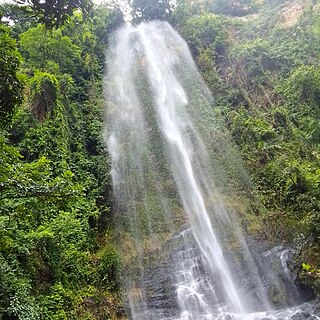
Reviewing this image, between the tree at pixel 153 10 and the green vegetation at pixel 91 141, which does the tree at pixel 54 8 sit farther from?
the tree at pixel 153 10

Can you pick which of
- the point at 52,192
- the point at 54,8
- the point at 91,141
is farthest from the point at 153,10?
the point at 52,192

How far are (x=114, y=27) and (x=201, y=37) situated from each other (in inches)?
275

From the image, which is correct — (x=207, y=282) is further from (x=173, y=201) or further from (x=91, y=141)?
(x=91, y=141)

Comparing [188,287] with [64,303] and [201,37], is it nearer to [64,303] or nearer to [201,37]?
[64,303]

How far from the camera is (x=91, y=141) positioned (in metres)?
15.5

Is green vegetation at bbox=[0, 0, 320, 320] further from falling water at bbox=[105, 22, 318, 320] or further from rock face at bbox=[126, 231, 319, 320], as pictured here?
falling water at bbox=[105, 22, 318, 320]

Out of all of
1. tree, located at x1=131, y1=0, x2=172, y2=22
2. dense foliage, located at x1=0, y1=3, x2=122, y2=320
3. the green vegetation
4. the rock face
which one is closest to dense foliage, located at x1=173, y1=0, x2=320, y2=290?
the green vegetation

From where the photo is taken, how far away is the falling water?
9.82m

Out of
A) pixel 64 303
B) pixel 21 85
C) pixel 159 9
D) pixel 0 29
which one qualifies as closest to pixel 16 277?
pixel 64 303

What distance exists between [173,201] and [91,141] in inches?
181

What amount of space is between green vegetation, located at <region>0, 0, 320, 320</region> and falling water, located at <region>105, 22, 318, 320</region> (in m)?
0.72

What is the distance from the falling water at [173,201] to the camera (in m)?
9.82

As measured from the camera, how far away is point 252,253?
10.9m

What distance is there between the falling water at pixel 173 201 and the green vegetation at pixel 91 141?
716 millimetres
